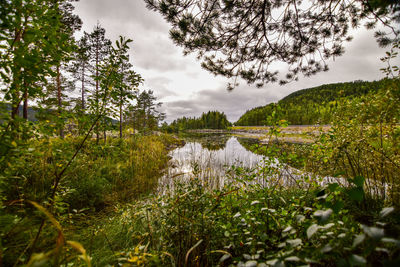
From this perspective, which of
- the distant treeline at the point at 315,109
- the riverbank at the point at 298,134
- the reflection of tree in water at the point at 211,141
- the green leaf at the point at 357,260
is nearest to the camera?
the green leaf at the point at 357,260

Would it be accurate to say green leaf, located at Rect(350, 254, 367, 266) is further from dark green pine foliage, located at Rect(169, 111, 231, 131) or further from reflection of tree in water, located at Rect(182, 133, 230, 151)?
dark green pine foliage, located at Rect(169, 111, 231, 131)

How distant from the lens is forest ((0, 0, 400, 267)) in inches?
35.3

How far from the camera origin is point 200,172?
2.42 metres

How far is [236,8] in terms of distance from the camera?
2.62 metres

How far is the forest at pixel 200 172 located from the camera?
35.3 inches

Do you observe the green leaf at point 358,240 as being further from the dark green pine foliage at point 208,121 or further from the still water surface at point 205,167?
the dark green pine foliage at point 208,121

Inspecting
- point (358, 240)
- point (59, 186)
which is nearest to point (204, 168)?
point (59, 186)

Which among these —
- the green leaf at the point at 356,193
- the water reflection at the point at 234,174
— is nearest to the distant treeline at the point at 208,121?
the water reflection at the point at 234,174

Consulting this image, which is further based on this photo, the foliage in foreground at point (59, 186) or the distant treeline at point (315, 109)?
the distant treeline at point (315, 109)

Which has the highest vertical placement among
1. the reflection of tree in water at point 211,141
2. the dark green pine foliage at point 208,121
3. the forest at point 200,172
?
the dark green pine foliage at point 208,121

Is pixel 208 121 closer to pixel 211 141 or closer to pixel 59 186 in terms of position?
pixel 211 141

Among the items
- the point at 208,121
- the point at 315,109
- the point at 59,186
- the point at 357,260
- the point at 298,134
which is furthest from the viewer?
the point at 208,121

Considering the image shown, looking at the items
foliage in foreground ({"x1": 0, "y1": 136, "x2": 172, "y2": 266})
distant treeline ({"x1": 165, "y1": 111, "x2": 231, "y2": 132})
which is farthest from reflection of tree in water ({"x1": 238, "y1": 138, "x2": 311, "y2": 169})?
distant treeline ({"x1": 165, "y1": 111, "x2": 231, "y2": 132})

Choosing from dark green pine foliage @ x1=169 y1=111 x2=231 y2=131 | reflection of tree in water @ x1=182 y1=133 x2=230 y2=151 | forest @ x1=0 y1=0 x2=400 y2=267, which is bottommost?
reflection of tree in water @ x1=182 y1=133 x2=230 y2=151
